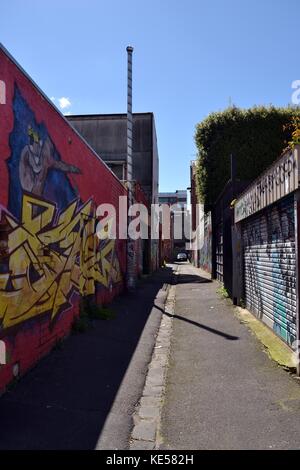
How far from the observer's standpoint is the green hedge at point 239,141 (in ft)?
67.7

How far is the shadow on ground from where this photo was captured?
4.24 meters

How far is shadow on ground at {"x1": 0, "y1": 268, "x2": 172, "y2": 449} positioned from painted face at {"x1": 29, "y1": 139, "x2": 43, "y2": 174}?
8.67 ft

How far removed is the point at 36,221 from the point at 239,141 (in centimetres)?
1595

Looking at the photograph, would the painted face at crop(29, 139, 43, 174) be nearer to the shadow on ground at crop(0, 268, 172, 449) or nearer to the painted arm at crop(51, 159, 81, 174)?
the painted arm at crop(51, 159, 81, 174)

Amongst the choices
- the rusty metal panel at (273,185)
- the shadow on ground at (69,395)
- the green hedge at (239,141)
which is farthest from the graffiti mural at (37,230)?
the green hedge at (239,141)

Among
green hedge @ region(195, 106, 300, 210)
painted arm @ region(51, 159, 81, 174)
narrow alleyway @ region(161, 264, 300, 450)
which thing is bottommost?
narrow alleyway @ region(161, 264, 300, 450)

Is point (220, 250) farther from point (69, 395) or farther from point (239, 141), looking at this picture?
point (69, 395)

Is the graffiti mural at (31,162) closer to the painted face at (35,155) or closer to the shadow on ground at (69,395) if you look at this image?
the painted face at (35,155)

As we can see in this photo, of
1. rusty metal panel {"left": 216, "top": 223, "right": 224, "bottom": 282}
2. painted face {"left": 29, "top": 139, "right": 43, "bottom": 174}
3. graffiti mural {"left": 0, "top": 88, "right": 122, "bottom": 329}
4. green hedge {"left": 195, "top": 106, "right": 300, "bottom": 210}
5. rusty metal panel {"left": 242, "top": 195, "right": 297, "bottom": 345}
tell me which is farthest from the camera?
green hedge {"left": 195, "top": 106, "right": 300, "bottom": 210}

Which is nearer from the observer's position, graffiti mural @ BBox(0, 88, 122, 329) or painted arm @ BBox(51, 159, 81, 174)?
graffiti mural @ BBox(0, 88, 122, 329)

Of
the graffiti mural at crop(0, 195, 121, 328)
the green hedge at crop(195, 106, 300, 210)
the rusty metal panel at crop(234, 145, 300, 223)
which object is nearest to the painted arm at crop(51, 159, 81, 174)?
the graffiti mural at crop(0, 195, 121, 328)

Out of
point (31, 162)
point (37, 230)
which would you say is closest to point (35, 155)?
point (31, 162)
